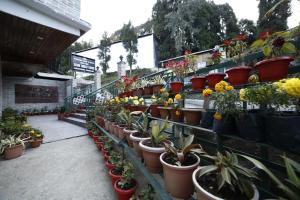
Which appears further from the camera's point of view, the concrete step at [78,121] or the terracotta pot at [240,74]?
the concrete step at [78,121]

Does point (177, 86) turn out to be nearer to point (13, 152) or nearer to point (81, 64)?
point (13, 152)

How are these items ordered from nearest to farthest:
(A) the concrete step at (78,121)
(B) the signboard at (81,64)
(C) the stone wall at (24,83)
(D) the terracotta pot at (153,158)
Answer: (D) the terracotta pot at (153,158) → (A) the concrete step at (78,121) → (B) the signboard at (81,64) → (C) the stone wall at (24,83)

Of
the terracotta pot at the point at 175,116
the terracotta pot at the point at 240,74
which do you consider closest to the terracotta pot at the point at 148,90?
the terracotta pot at the point at 175,116

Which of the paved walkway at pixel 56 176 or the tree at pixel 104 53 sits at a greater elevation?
the tree at pixel 104 53

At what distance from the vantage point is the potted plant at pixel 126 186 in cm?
182

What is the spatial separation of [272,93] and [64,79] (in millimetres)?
12543

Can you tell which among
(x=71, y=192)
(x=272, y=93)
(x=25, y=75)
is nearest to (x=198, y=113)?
(x=272, y=93)

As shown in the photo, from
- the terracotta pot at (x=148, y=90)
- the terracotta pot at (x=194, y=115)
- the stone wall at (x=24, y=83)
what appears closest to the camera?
the terracotta pot at (x=194, y=115)

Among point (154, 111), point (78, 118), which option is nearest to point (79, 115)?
point (78, 118)

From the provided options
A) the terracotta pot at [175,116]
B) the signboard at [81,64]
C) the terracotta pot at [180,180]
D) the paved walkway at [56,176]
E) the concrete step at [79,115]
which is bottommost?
the paved walkway at [56,176]

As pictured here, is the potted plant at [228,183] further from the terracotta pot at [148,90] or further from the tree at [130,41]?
the tree at [130,41]

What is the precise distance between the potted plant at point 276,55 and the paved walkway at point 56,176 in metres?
2.14

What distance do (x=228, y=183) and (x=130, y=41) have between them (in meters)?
16.7

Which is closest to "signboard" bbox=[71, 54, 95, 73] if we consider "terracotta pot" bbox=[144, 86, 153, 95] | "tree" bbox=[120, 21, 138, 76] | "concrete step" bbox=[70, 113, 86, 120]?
"concrete step" bbox=[70, 113, 86, 120]
